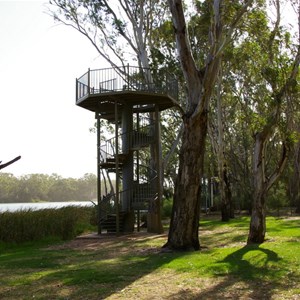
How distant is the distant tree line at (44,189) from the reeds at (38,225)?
60573 millimetres

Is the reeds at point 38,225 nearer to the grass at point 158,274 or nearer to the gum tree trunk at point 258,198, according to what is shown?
the grass at point 158,274

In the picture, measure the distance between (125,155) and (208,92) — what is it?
9803 millimetres

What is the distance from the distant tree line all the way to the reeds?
199ft

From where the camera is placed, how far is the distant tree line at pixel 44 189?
289ft

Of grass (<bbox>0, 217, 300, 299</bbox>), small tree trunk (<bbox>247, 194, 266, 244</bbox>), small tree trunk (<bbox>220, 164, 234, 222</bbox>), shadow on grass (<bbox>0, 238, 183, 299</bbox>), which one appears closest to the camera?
grass (<bbox>0, 217, 300, 299</bbox>)

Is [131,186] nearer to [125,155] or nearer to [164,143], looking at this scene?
[125,155]

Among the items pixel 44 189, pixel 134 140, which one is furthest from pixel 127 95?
pixel 44 189

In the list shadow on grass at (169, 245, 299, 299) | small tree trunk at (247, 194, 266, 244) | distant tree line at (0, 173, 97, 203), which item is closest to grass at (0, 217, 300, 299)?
shadow on grass at (169, 245, 299, 299)

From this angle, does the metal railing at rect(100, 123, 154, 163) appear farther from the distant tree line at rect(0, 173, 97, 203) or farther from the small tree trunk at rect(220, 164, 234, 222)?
the distant tree line at rect(0, 173, 97, 203)

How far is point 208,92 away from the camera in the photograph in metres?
13.9

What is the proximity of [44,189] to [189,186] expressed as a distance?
87320mm

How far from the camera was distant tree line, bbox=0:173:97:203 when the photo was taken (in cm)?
8806

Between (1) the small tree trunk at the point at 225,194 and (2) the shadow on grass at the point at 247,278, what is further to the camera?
(1) the small tree trunk at the point at 225,194

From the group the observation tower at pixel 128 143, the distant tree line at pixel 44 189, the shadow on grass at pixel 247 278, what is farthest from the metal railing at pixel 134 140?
the distant tree line at pixel 44 189
